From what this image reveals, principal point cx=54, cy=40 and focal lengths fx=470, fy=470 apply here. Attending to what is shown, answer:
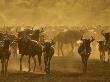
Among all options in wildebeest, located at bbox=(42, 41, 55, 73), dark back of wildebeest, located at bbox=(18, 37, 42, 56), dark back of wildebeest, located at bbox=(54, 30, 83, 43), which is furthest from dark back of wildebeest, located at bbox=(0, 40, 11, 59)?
dark back of wildebeest, located at bbox=(54, 30, 83, 43)

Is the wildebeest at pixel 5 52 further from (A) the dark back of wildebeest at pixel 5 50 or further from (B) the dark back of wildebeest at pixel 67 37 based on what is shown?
(B) the dark back of wildebeest at pixel 67 37

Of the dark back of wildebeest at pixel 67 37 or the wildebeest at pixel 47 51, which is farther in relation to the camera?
the dark back of wildebeest at pixel 67 37

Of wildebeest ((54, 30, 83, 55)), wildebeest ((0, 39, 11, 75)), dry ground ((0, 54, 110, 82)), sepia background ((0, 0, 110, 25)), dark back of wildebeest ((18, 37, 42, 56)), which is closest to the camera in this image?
dry ground ((0, 54, 110, 82))

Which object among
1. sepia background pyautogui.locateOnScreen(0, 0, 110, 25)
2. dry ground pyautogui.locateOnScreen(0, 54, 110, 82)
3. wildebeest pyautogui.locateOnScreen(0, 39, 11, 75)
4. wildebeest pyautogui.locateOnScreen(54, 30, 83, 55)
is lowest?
dry ground pyautogui.locateOnScreen(0, 54, 110, 82)

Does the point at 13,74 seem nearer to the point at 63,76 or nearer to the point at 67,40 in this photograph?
the point at 63,76

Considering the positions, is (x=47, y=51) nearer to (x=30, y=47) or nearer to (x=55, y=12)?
(x=30, y=47)

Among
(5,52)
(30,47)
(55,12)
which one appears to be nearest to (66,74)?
(30,47)

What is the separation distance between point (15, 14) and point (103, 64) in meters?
81.0

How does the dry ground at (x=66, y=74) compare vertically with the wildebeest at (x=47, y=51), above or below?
below

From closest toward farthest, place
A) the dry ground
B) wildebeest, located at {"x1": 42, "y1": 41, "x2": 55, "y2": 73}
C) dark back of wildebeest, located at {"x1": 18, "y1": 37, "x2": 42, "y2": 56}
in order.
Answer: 1. the dry ground
2. wildebeest, located at {"x1": 42, "y1": 41, "x2": 55, "y2": 73}
3. dark back of wildebeest, located at {"x1": 18, "y1": 37, "x2": 42, "y2": 56}

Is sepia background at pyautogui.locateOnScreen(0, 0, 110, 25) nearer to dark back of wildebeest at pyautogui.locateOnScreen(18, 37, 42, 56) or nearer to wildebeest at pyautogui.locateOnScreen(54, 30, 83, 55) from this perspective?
wildebeest at pyautogui.locateOnScreen(54, 30, 83, 55)

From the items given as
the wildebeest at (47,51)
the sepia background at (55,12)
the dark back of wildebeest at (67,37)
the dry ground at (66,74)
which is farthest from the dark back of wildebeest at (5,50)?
the sepia background at (55,12)

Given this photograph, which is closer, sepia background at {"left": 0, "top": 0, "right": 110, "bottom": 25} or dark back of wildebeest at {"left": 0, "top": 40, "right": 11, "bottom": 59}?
dark back of wildebeest at {"left": 0, "top": 40, "right": 11, "bottom": 59}

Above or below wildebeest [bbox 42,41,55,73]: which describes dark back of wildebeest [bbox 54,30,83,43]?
above
